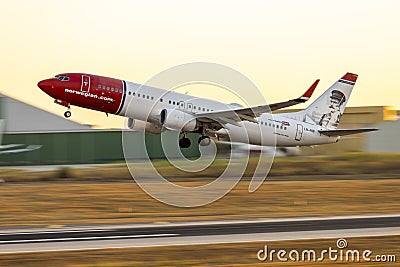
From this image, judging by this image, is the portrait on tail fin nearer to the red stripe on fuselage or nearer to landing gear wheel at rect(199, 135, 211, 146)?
landing gear wheel at rect(199, 135, 211, 146)

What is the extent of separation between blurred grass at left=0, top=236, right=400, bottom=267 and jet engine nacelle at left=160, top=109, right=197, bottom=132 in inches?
707

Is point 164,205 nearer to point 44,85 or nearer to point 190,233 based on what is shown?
point 44,85

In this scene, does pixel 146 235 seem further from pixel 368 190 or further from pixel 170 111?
pixel 368 190

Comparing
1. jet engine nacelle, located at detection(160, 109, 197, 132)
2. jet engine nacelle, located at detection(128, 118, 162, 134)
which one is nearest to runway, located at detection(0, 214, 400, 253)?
jet engine nacelle, located at detection(160, 109, 197, 132)

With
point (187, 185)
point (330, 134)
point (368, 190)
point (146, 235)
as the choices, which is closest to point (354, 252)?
point (146, 235)

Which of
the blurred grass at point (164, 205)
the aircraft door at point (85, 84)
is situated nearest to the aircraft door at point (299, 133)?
the blurred grass at point (164, 205)

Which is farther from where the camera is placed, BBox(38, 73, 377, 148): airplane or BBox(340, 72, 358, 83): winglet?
BBox(340, 72, 358, 83): winglet

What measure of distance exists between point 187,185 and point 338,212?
15533 mm

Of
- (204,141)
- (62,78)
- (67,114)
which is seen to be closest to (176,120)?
(204,141)

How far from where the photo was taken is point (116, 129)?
8194 cm

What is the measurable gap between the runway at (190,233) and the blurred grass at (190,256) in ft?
3.00

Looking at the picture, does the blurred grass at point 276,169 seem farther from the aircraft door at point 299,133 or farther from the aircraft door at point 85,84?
the aircraft door at point 85,84

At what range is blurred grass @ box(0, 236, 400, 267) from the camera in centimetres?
2062

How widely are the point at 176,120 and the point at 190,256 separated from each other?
2000cm
